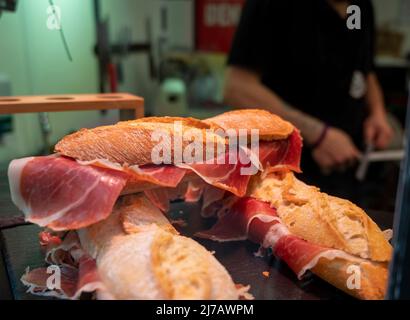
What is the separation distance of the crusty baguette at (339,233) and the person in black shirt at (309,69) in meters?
0.56

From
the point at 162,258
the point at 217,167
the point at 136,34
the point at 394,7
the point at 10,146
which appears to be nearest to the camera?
the point at 162,258

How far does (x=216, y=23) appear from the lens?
82.4 inches

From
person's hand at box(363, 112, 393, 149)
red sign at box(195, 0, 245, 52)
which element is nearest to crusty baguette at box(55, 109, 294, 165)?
person's hand at box(363, 112, 393, 149)

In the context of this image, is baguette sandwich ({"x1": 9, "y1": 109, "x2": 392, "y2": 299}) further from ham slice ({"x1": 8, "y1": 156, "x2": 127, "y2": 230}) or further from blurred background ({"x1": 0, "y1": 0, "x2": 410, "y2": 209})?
blurred background ({"x1": 0, "y1": 0, "x2": 410, "y2": 209})

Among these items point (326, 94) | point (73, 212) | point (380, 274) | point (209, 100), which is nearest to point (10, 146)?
point (73, 212)

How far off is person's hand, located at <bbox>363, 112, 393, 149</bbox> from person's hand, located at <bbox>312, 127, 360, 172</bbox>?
0.17 metres

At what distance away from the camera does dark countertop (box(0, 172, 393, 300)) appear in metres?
0.65

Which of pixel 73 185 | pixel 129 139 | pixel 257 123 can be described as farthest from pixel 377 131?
pixel 73 185

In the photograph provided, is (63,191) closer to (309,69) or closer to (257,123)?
(257,123)

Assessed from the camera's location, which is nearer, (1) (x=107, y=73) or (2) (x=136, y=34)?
(1) (x=107, y=73)

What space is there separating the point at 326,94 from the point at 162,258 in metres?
1.00

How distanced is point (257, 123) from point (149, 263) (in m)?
0.42

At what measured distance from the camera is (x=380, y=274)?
0.62m

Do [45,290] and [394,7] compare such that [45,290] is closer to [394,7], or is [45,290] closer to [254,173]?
[254,173]
